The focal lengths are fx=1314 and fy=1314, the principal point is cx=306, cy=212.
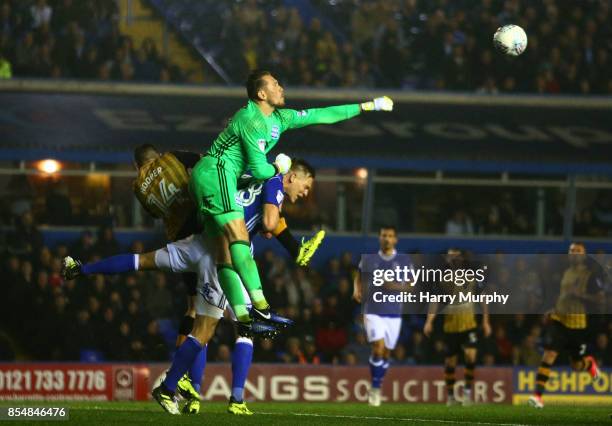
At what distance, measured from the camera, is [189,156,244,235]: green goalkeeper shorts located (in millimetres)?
10383

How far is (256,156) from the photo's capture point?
1046 centimetres

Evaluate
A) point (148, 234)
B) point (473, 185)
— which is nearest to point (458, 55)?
point (473, 185)

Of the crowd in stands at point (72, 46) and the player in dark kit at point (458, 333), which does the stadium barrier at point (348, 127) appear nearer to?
the crowd in stands at point (72, 46)

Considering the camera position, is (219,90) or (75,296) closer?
(75,296)

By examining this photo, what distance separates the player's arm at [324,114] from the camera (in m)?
10.9

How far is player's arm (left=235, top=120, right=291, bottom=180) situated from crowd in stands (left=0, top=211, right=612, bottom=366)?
914 cm

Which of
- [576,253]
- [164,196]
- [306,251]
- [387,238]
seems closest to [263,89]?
[164,196]

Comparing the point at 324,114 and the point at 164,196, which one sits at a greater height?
the point at 324,114

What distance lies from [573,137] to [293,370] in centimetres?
722

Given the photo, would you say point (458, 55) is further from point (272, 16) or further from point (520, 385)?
point (520, 385)

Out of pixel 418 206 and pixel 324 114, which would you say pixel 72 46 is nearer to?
pixel 418 206

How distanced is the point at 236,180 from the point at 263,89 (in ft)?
2.52

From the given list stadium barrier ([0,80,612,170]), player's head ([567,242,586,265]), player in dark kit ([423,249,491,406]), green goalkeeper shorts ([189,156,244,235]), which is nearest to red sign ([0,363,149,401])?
player in dark kit ([423,249,491,406])

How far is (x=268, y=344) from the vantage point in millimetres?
19938
